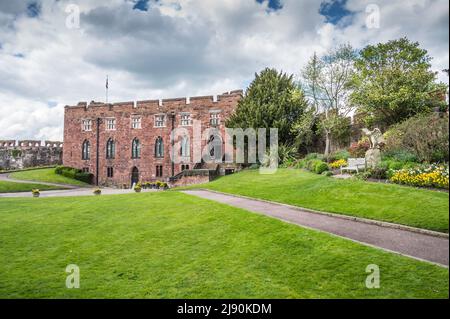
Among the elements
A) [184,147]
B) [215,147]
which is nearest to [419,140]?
[215,147]

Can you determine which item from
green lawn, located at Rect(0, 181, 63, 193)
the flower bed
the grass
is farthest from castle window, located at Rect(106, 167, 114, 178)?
the flower bed

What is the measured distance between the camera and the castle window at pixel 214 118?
3378 centimetres

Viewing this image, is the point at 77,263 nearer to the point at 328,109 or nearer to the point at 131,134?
the point at 328,109

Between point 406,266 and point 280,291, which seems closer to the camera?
point 280,291

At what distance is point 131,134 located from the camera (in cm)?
3728

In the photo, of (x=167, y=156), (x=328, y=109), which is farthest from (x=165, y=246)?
(x=167, y=156)

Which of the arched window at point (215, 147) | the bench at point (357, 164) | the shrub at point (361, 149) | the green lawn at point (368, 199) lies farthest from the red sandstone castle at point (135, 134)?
the bench at point (357, 164)

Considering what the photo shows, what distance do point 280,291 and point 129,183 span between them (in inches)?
1386

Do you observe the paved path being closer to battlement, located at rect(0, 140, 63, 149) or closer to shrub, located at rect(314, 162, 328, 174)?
shrub, located at rect(314, 162, 328, 174)

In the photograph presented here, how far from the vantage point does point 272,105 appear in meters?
26.2

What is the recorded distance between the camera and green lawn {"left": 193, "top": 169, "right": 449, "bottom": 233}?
7.94 m

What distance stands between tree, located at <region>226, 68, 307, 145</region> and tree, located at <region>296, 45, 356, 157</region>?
1.45 m

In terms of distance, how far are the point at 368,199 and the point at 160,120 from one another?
1181 inches

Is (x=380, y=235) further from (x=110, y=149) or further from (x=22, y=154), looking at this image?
(x=22, y=154)
